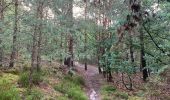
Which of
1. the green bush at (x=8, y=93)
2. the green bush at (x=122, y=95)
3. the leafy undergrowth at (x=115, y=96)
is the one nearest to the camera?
the green bush at (x=8, y=93)

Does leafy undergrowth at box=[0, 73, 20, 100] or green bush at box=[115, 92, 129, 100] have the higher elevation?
leafy undergrowth at box=[0, 73, 20, 100]

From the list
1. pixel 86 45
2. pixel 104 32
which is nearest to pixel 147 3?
pixel 104 32

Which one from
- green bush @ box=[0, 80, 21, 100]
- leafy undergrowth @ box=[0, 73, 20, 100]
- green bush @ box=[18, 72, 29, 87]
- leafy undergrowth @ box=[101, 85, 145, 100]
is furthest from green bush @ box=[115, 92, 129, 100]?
green bush @ box=[0, 80, 21, 100]

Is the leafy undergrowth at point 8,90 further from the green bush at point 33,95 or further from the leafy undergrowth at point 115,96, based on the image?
the leafy undergrowth at point 115,96

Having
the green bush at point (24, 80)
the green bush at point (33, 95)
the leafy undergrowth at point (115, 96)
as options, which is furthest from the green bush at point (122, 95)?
the green bush at point (24, 80)

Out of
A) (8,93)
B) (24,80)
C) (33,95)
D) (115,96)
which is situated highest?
(24,80)

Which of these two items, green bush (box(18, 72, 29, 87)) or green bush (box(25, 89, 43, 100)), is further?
green bush (box(18, 72, 29, 87))

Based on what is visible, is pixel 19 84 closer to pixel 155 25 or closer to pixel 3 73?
pixel 3 73

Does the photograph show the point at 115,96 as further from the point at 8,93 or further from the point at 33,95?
the point at 8,93

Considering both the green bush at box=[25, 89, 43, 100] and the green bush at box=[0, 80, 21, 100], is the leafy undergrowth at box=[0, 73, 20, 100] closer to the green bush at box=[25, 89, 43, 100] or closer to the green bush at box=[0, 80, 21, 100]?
the green bush at box=[0, 80, 21, 100]

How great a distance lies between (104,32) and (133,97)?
944 centimetres

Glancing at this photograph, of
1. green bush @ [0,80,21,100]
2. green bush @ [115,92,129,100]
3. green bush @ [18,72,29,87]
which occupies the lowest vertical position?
green bush @ [115,92,129,100]

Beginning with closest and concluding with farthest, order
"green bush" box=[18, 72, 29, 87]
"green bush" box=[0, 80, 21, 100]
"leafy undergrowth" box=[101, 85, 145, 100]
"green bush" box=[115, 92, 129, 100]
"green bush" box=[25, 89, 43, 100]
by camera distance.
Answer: "green bush" box=[0, 80, 21, 100] < "green bush" box=[25, 89, 43, 100] < "green bush" box=[18, 72, 29, 87] < "leafy undergrowth" box=[101, 85, 145, 100] < "green bush" box=[115, 92, 129, 100]

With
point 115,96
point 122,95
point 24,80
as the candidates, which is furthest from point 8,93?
point 122,95
